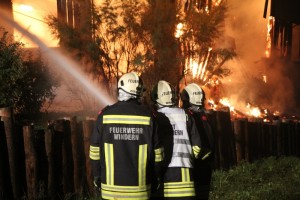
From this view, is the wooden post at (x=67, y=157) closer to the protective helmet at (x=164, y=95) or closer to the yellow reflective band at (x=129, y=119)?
the protective helmet at (x=164, y=95)

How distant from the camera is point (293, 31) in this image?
31.9 m

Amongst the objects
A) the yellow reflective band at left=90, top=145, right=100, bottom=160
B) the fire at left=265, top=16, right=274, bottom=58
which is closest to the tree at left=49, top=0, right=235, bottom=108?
the yellow reflective band at left=90, top=145, right=100, bottom=160

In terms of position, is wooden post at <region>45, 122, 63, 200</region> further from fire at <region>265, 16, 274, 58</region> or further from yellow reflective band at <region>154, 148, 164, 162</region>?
fire at <region>265, 16, 274, 58</region>

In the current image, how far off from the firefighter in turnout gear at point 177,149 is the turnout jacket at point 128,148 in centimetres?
59

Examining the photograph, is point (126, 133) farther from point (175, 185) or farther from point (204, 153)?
point (204, 153)

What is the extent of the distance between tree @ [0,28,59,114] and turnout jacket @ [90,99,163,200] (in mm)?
7387

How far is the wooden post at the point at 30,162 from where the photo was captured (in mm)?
5801

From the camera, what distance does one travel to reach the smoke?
91.5 ft

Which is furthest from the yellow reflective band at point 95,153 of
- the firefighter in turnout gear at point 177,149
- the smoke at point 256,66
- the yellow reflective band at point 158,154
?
the smoke at point 256,66

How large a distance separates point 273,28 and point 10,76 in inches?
856

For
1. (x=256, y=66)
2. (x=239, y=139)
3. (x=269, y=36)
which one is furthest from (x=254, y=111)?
(x=239, y=139)

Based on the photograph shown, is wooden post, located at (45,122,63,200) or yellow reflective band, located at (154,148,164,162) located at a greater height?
yellow reflective band, located at (154,148,164,162)

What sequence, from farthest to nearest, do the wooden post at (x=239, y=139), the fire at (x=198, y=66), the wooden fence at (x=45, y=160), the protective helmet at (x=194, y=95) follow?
the fire at (x=198, y=66), the wooden post at (x=239, y=139), the protective helmet at (x=194, y=95), the wooden fence at (x=45, y=160)

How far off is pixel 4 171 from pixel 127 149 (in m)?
2.08
